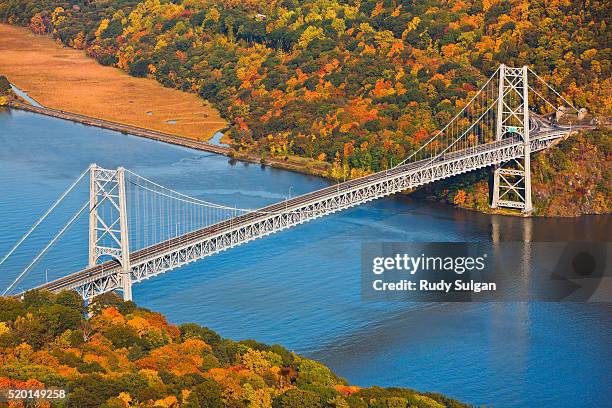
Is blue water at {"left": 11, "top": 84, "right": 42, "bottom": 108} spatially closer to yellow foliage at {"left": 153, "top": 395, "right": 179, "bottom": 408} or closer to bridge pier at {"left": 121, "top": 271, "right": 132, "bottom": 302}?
bridge pier at {"left": 121, "top": 271, "right": 132, "bottom": 302}

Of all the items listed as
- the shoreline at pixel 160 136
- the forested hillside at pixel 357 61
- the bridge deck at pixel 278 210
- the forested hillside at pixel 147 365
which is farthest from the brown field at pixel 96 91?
the forested hillside at pixel 147 365

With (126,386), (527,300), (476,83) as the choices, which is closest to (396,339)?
(527,300)

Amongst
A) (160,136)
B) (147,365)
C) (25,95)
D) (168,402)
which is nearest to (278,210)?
(147,365)

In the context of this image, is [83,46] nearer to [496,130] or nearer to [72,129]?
[72,129]

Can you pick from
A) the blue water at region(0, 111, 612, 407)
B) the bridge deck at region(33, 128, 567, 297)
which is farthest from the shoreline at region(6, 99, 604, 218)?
the bridge deck at region(33, 128, 567, 297)

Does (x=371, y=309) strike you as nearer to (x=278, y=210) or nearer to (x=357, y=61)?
(x=278, y=210)

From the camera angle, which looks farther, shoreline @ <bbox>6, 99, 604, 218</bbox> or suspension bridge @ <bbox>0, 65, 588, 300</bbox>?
shoreline @ <bbox>6, 99, 604, 218</bbox>

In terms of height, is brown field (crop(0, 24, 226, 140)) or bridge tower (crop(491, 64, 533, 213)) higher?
brown field (crop(0, 24, 226, 140))
